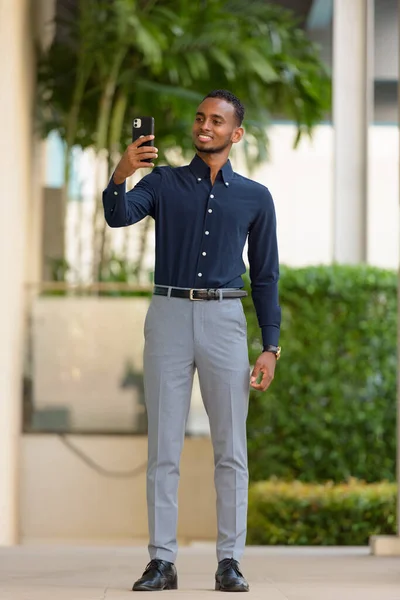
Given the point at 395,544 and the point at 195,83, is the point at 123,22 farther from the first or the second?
the point at 395,544

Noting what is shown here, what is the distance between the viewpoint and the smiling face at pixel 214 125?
374 cm

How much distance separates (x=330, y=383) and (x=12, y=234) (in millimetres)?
2214

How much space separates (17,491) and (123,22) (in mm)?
3204

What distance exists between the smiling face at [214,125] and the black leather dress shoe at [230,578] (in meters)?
1.33

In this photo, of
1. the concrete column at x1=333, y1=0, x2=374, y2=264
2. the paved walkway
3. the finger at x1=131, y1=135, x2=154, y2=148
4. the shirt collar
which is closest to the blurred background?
the concrete column at x1=333, y1=0, x2=374, y2=264

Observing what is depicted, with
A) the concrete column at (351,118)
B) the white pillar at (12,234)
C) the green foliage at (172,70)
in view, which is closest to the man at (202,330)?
the white pillar at (12,234)

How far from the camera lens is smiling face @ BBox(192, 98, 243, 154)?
3736 mm

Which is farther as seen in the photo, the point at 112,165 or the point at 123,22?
the point at 112,165

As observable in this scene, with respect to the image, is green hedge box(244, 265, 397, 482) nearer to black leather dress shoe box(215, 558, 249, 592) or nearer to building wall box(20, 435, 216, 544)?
building wall box(20, 435, 216, 544)

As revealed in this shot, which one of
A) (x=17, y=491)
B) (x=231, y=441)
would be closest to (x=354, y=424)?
(x=17, y=491)

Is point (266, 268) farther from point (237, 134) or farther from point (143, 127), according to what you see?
point (143, 127)

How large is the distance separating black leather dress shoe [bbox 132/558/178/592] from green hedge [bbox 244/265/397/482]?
142 inches

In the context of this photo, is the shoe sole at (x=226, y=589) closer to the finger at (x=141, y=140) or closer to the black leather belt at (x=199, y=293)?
the black leather belt at (x=199, y=293)

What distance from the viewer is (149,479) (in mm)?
3764
